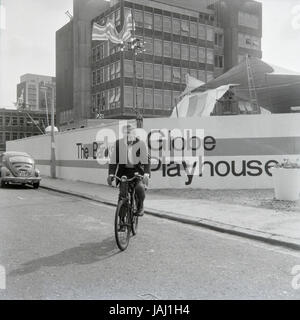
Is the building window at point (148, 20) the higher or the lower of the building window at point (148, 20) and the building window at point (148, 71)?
the higher

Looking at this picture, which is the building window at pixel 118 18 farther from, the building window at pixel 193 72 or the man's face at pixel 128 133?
the man's face at pixel 128 133

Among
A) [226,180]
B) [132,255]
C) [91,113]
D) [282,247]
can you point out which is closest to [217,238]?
[282,247]

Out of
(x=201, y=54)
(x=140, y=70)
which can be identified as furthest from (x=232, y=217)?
(x=201, y=54)

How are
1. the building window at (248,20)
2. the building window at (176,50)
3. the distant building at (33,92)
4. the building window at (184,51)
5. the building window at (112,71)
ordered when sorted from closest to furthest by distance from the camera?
the building window at (112,71)
the building window at (176,50)
the building window at (184,51)
the distant building at (33,92)
the building window at (248,20)

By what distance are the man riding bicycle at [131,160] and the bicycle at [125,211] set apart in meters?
0.09

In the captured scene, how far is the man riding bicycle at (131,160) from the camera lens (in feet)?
24.3

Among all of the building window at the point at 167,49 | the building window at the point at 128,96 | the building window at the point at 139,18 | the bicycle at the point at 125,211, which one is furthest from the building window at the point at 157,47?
the bicycle at the point at 125,211


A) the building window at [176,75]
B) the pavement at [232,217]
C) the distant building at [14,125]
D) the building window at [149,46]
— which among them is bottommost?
the pavement at [232,217]

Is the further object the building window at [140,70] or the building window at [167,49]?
the building window at [167,49]

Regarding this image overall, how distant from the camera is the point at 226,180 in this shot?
613 inches

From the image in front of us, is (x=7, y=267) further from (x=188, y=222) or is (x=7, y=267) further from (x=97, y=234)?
(x=188, y=222)

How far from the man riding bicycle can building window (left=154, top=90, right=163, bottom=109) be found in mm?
48204

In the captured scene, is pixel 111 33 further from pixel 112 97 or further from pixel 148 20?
pixel 148 20

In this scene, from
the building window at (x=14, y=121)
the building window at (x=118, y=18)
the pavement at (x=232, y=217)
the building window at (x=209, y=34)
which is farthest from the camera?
the building window at (x=14, y=121)
